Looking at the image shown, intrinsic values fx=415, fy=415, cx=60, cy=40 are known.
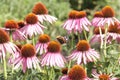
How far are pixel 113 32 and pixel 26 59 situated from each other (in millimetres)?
576

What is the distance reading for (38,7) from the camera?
88.6 inches

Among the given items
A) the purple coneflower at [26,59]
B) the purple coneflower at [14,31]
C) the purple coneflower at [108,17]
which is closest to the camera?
the purple coneflower at [26,59]

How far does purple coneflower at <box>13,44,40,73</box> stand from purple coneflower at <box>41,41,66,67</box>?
5 centimetres

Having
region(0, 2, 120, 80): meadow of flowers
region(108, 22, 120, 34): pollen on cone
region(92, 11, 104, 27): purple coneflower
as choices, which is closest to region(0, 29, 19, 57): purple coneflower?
region(0, 2, 120, 80): meadow of flowers

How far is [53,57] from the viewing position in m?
1.92

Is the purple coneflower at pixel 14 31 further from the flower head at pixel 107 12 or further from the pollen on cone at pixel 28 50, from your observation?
the flower head at pixel 107 12

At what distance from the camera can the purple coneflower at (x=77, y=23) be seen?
6.98ft

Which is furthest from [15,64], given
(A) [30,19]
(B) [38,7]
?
(B) [38,7]

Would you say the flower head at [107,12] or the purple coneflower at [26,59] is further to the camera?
the flower head at [107,12]

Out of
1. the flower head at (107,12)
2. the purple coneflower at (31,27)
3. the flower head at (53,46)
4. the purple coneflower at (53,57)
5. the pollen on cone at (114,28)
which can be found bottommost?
the purple coneflower at (53,57)

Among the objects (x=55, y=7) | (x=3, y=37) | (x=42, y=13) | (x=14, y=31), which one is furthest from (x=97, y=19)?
(x=55, y=7)

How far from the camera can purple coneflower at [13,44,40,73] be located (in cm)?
183

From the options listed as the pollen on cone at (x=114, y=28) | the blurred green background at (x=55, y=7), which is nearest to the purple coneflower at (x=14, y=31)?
the pollen on cone at (x=114, y=28)

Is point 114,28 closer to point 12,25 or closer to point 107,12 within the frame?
point 107,12
